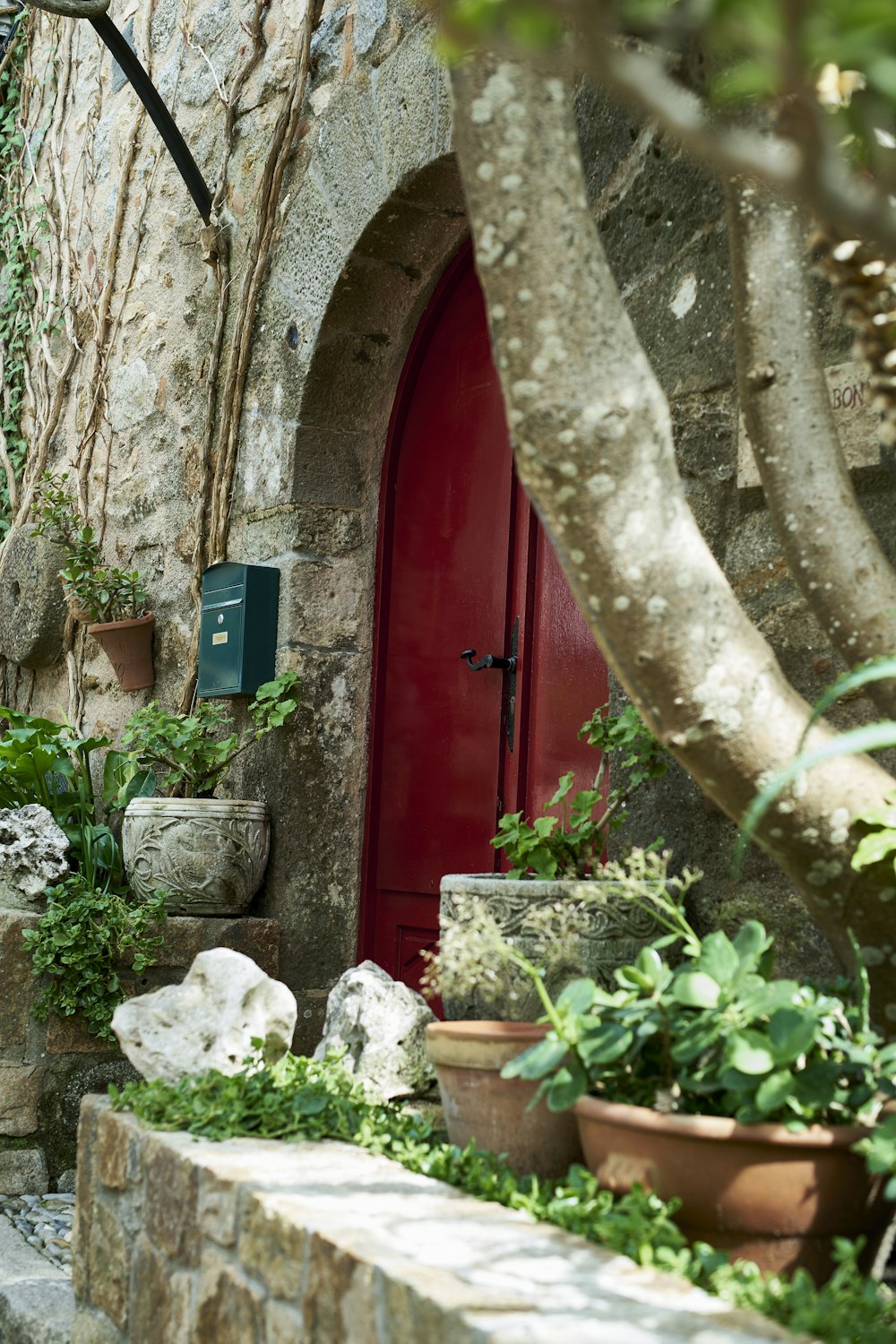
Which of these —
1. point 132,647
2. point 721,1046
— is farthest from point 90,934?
point 721,1046

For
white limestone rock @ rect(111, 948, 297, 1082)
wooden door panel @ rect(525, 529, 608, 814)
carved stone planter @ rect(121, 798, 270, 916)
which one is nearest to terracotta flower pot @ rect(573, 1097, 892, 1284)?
white limestone rock @ rect(111, 948, 297, 1082)

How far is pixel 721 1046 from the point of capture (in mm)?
1726

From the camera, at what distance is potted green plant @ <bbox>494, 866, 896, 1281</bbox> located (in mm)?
1607

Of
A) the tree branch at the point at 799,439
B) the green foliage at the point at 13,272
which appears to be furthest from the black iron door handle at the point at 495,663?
the green foliage at the point at 13,272

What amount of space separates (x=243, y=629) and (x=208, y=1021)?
4.97 ft

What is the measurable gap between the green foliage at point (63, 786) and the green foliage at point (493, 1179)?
1649mm

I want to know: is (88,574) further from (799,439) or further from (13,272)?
(799,439)

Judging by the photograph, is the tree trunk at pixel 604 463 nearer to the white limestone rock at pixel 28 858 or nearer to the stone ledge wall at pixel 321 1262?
the stone ledge wall at pixel 321 1262

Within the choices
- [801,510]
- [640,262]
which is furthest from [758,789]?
[640,262]

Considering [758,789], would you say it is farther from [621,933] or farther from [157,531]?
[157,531]

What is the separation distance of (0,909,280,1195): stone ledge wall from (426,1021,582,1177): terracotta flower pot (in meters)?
1.83

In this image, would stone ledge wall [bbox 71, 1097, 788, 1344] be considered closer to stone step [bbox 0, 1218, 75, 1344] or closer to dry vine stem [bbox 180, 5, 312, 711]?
stone step [bbox 0, 1218, 75, 1344]

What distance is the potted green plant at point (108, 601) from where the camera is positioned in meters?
4.55

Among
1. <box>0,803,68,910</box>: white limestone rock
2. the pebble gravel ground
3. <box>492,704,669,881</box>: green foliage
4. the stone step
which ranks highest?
<box>492,704,669,881</box>: green foliage
